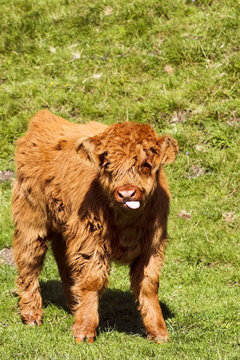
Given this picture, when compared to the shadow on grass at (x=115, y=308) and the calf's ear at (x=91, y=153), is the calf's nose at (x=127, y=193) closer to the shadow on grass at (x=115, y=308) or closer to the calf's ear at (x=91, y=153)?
the calf's ear at (x=91, y=153)

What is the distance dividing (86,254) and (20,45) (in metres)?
7.02

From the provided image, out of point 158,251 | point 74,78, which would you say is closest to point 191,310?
point 158,251

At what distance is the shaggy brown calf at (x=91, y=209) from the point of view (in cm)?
651

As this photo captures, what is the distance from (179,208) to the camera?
33.1 ft

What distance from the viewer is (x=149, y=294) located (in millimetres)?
7027

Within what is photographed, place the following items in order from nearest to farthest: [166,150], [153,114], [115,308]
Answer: [166,150]
[115,308]
[153,114]

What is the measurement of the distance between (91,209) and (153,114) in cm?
474

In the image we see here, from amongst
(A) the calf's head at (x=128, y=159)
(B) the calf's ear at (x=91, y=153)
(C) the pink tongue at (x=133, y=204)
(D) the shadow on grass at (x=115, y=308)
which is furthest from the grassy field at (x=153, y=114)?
(B) the calf's ear at (x=91, y=153)

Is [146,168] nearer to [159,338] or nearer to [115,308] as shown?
[159,338]

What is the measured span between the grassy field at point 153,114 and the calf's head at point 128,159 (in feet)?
4.35

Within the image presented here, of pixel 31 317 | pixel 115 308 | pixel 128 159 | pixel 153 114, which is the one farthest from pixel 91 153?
pixel 153 114

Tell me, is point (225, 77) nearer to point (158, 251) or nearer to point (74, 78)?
point (74, 78)

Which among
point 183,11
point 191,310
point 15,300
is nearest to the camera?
point 191,310

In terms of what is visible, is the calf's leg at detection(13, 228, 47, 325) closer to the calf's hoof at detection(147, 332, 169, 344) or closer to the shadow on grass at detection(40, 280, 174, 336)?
the shadow on grass at detection(40, 280, 174, 336)
